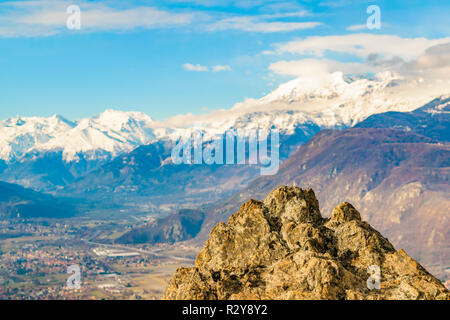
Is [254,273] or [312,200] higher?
[312,200]

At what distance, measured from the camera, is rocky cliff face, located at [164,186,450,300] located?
28.7m

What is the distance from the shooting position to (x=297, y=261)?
3081 cm

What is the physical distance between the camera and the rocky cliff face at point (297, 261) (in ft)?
94.1

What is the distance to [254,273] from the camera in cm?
3219
